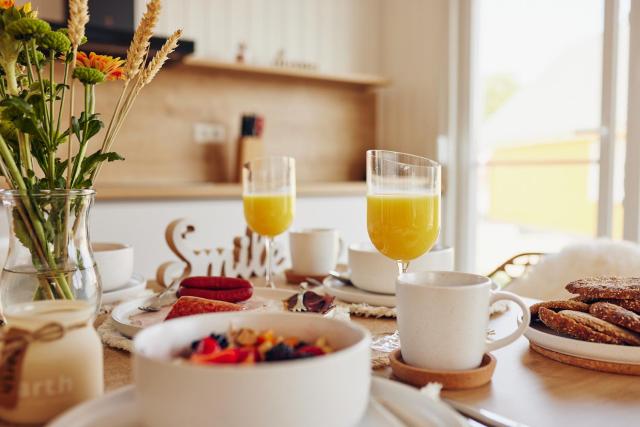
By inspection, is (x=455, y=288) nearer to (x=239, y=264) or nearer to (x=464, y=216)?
(x=239, y=264)

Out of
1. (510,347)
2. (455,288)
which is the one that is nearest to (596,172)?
(510,347)

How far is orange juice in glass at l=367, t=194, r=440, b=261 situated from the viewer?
0.97m

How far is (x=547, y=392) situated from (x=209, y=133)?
110 inches

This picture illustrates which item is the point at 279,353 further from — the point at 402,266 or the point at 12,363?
the point at 402,266

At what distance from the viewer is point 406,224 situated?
3.19 feet

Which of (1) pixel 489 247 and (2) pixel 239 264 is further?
(1) pixel 489 247

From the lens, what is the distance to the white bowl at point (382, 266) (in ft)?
3.47

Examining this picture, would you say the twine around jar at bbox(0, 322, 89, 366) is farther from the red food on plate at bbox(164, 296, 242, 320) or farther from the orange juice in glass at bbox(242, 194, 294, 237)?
the orange juice in glass at bbox(242, 194, 294, 237)

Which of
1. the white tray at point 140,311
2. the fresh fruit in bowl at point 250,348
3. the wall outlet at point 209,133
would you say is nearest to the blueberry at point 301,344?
the fresh fruit in bowl at point 250,348

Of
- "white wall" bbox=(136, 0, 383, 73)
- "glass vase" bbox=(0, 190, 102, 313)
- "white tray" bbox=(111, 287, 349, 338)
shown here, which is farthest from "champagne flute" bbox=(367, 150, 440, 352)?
"white wall" bbox=(136, 0, 383, 73)

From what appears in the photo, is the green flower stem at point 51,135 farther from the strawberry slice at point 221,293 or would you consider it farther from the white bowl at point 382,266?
the white bowl at point 382,266

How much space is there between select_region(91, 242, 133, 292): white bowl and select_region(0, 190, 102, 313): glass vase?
10.4 inches

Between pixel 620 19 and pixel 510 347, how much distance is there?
2.13 m

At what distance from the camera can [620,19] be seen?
2.44 m
